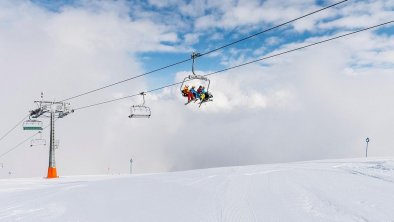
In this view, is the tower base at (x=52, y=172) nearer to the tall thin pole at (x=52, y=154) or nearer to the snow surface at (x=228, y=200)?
the tall thin pole at (x=52, y=154)

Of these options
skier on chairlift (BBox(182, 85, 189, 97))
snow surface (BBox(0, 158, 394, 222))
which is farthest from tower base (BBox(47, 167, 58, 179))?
skier on chairlift (BBox(182, 85, 189, 97))

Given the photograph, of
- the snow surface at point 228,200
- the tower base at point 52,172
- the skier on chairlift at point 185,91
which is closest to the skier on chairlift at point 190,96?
the skier on chairlift at point 185,91

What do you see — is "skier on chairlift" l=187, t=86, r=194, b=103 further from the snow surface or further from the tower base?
the tower base

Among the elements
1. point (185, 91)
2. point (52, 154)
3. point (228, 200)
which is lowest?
point (52, 154)

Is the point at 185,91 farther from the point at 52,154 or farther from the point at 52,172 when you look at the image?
the point at 52,154

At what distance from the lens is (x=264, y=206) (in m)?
10.1

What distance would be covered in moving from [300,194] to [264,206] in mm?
1952

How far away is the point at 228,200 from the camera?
→ 36.5ft

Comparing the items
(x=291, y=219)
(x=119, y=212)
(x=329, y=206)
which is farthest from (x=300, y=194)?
(x=119, y=212)

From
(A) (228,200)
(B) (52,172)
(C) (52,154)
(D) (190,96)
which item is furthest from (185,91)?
(C) (52,154)

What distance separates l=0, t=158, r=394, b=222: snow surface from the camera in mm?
9406

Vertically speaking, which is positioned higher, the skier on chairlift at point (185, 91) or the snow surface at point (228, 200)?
the skier on chairlift at point (185, 91)

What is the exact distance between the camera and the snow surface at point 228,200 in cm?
941

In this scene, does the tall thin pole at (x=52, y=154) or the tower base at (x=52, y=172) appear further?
the tall thin pole at (x=52, y=154)
